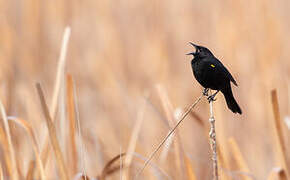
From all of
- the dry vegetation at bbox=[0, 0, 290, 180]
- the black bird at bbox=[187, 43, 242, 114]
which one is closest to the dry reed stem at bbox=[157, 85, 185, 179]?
the black bird at bbox=[187, 43, 242, 114]

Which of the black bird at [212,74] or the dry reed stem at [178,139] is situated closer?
the black bird at [212,74]

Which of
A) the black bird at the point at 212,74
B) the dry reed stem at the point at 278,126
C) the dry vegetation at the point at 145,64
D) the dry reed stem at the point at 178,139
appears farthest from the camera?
the dry vegetation at the point at 145,64

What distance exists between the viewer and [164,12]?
2.78m

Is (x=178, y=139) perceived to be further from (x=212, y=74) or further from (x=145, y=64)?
(x=145, y=64)

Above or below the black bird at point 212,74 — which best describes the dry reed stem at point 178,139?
below

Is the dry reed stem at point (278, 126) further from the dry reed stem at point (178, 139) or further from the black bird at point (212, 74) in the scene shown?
the dry reed stem at point (178, 139)

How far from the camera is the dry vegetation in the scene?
2.35 metres

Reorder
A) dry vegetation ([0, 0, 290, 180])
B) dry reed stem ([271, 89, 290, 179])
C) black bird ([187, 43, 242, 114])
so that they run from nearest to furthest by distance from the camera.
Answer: black bird ([187, 43, 242, 114]), dry reed stem ([271, 89, 290, 179]), dry vegetation ([0, 0, 290, 180])

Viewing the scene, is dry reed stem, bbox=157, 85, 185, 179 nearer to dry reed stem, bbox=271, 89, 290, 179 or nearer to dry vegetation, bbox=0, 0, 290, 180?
dry reed stem, bbox=271, 89, 290, 179

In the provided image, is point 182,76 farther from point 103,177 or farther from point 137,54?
point 103,177

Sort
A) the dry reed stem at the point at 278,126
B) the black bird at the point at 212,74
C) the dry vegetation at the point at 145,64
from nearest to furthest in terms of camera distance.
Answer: the black bird at the point at 212,74 → the dry reed stem at the point at 278,126 → the dry vegetation at the point at 145,64

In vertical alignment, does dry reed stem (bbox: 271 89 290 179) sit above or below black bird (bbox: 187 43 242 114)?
below

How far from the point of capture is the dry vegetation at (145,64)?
7.72ft

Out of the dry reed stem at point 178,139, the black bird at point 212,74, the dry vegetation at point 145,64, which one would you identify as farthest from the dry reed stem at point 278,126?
the dry vegetation at point 145,64
